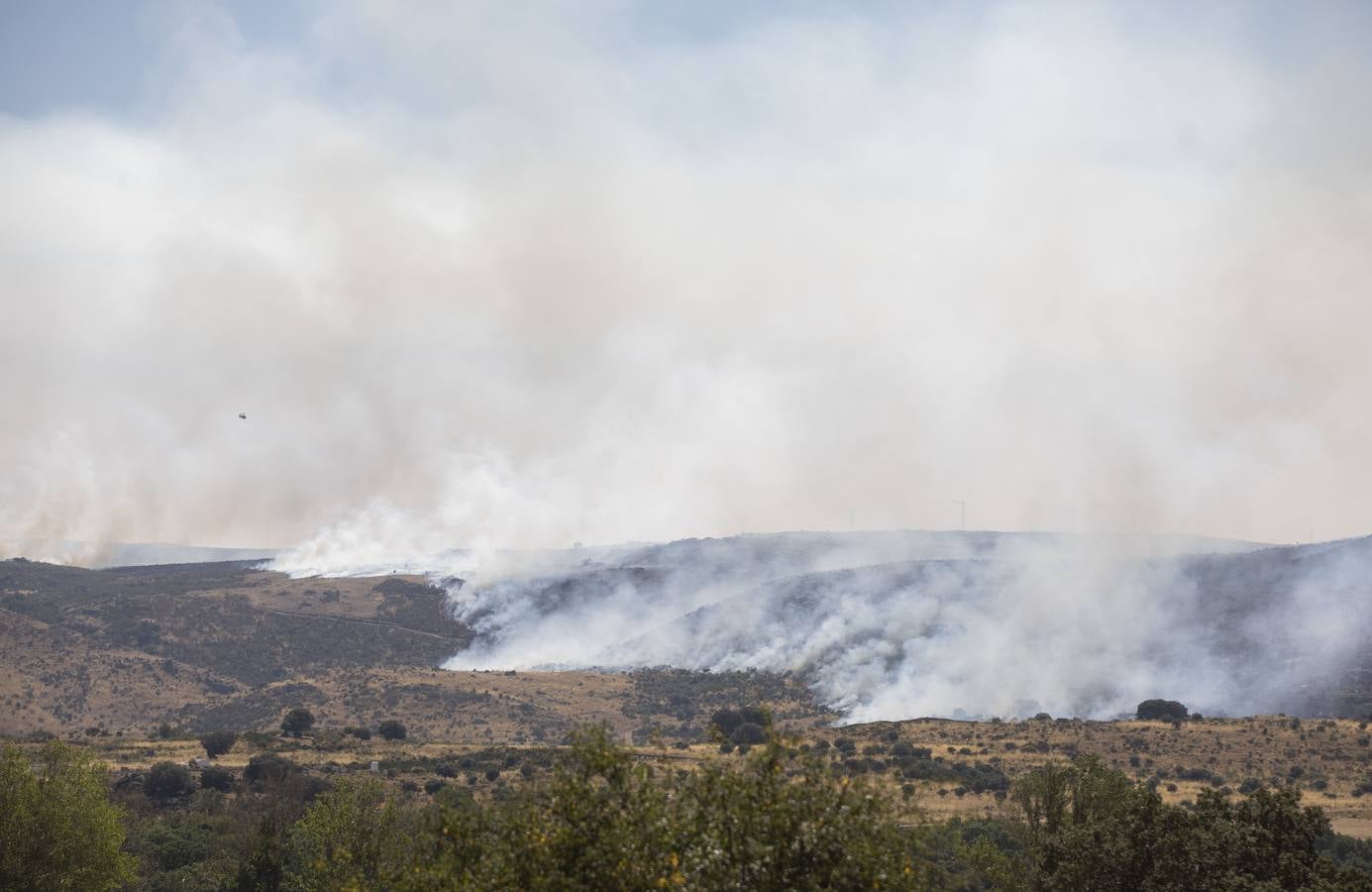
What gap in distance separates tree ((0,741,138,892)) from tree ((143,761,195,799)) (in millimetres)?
33487

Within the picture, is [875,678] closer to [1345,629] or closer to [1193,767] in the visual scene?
[1345,629]

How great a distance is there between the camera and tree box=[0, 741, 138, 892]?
50.6 metres

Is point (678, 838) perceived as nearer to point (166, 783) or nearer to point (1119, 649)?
point (166, 783)

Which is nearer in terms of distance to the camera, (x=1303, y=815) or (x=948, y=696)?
(x=1303, y=815)

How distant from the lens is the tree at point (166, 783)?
8574cm

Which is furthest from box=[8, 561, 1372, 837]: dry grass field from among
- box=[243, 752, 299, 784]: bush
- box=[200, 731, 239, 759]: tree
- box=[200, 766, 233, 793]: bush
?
box=[200, 766, 233, 793]: bush

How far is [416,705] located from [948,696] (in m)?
77.7

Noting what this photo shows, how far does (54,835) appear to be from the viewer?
51.7 m

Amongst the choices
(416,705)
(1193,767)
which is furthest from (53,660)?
(1193,767)

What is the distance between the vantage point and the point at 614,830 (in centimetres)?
2431

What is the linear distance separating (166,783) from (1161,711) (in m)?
102

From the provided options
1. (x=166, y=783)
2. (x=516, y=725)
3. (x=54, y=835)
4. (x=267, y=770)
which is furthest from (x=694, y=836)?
(x=516, y=725)

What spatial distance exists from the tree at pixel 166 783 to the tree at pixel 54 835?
110ft

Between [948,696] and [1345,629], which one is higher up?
[1345,629]
